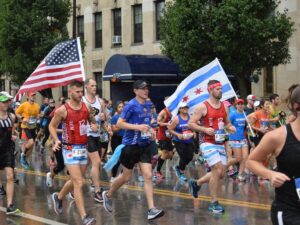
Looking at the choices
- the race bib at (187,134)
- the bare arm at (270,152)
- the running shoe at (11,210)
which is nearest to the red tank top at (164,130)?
the race bib at (187,134)

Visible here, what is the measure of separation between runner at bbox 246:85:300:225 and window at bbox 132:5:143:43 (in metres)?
27.8

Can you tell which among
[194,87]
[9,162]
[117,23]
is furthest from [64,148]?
[117,23]

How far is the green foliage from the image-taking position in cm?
3131

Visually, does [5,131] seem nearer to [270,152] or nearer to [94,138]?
[94,138]

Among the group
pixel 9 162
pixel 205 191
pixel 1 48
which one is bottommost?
pixel 205 191

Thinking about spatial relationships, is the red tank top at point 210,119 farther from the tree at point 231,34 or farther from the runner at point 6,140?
the tree at point 231,34

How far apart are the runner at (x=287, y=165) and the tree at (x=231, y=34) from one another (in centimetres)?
1591

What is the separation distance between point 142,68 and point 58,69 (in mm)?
14503

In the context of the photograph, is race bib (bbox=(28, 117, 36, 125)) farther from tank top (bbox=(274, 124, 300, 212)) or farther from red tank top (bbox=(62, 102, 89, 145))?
tank top (bbox=(274, 124, 300, 212))

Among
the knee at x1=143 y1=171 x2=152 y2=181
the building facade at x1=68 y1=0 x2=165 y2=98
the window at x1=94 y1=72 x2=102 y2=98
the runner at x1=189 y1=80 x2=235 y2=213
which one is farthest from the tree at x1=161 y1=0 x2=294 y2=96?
the window at x1=94 y1=72 x2=102 y2=98

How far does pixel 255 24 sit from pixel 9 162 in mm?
12451

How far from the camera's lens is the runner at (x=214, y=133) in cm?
884

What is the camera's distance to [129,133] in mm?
8781

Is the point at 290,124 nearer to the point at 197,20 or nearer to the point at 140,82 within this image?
the point at 140,82
